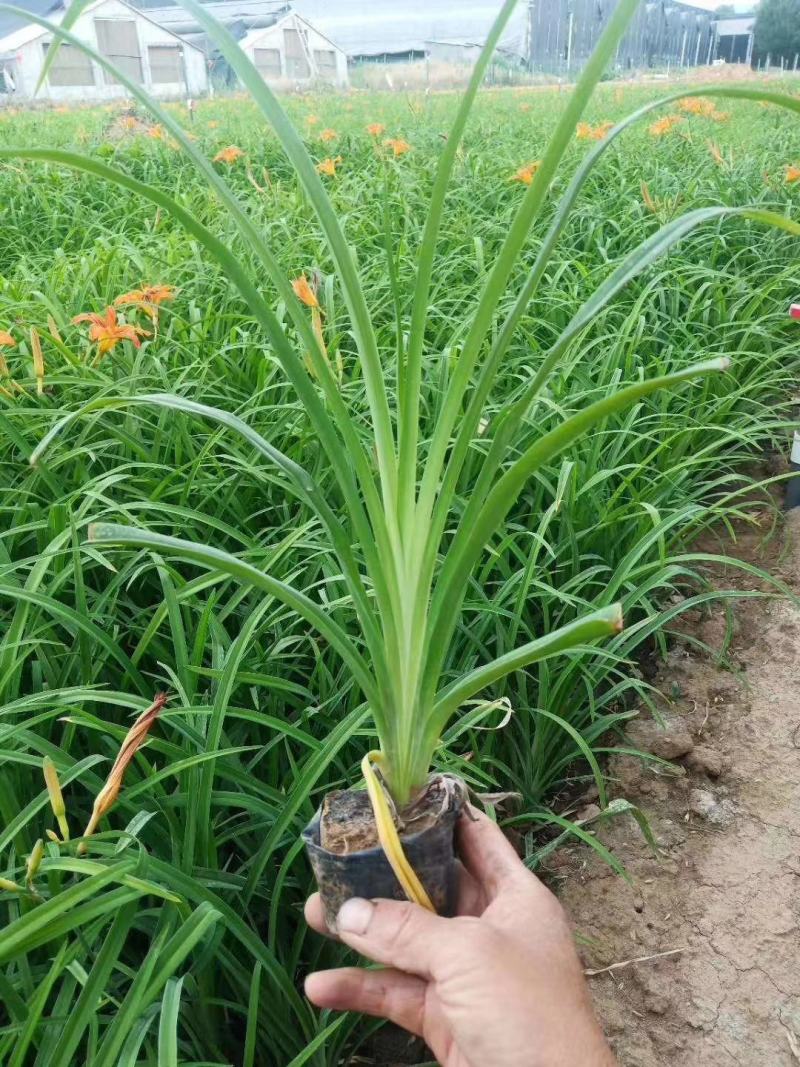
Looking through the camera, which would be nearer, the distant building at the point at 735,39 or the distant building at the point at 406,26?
the distant building at the point at 735,39

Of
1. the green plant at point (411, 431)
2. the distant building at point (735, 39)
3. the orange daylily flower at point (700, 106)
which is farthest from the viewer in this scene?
the distant building at point (735, 39)

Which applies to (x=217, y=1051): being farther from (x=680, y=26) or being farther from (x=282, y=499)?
(x=680, y=26)

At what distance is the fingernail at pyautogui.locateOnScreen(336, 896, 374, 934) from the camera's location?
0.63m

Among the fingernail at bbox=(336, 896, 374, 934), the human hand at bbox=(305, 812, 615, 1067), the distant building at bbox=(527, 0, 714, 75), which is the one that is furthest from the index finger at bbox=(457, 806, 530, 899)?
the distant building at bbox=(527, 0, 714, 75)

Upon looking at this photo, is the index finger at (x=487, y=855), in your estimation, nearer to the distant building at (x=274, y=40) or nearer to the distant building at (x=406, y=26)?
the distant building at (x=274, y=40)

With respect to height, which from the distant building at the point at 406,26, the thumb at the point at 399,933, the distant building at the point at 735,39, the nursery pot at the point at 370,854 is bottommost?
the thumb at the point at 399,933

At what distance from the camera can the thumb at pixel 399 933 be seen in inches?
24.3

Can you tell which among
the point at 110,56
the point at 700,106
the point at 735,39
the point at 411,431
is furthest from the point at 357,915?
the point at 735,39

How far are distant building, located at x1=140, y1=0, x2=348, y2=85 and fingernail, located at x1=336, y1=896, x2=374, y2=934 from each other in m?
3.92

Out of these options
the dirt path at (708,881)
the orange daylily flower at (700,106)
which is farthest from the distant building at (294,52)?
the dirt path at (708,881)

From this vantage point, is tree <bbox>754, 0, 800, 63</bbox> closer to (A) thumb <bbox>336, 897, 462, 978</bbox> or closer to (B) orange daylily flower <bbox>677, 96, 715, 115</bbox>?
(B) orange daylily flower <bbox>677, 96, 715, 115</bbox>

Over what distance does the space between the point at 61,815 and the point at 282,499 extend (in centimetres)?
92

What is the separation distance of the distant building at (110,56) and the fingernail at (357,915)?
4.15 metres

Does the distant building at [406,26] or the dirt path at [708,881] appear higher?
the distant building at [406,26]
